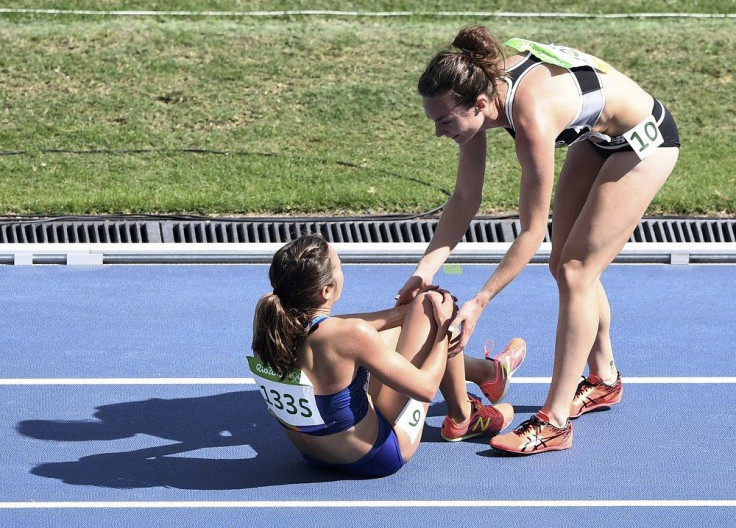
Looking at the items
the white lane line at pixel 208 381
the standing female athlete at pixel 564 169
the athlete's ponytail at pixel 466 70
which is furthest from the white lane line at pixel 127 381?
the athlete's ponytail at pixel 466 70

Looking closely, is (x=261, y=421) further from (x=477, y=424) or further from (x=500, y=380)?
(x=500, y=380)

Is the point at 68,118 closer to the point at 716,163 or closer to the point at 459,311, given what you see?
the point at 716,163

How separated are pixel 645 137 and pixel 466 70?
0.92 meters

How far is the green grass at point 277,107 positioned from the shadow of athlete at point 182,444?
11.3ft

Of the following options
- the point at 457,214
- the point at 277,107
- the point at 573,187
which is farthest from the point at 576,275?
the point at 277,107

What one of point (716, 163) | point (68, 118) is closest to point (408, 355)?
point (716, 163)

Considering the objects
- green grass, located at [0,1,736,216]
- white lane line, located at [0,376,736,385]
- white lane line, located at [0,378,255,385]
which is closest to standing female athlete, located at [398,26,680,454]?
white lane line, located at [0,376,736,385]

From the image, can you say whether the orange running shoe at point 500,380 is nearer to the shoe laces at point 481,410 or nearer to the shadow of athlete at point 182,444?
the shoe laces at point 481,410

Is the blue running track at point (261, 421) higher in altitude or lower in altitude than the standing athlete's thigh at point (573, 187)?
lower

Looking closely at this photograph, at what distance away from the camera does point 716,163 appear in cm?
1009

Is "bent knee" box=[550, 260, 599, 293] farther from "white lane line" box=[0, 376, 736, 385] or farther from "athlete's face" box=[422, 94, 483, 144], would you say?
"white lane line" box=[0, 376, 736, 385]

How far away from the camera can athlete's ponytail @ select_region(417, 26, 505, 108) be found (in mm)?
4594

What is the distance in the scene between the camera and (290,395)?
467 centimetres

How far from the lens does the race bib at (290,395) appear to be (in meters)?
4.64
